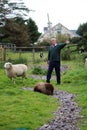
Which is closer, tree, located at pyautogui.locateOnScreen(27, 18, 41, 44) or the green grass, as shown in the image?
the green grass

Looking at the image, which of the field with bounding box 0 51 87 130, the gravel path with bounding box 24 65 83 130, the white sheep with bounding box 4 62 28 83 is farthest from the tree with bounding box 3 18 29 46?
the gravel path with bounding box 24 65 83 130

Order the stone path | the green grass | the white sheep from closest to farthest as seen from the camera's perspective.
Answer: the stone path → the green grass → the white sheep

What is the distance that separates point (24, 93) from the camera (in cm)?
1581

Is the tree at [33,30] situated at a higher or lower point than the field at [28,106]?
lower

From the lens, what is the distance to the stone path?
9.99 meters

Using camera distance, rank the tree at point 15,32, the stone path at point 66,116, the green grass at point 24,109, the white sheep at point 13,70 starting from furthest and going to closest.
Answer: the tree at point 15,32, the white sheep at point 13,70, the green grass at point 24,109, the stone path at point 66,116

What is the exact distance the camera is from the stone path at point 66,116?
999 cm

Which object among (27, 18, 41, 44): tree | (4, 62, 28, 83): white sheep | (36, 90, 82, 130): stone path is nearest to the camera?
(36, 90, 82, 130): stone path

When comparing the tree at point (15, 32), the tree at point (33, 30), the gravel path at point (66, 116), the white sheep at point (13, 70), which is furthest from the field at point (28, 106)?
the tree at point (33, 30)

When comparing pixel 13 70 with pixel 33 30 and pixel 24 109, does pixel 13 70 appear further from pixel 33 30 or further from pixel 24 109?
pixel 33 30

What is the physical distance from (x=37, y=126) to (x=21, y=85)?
9.26 meters

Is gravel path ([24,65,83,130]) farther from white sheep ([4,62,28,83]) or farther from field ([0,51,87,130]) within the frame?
white sheep ([4,62,28,83])

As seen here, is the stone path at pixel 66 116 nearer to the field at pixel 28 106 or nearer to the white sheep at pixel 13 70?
the field at pixel 28 106

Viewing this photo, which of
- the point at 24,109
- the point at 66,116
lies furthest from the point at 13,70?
the point at 66,116
